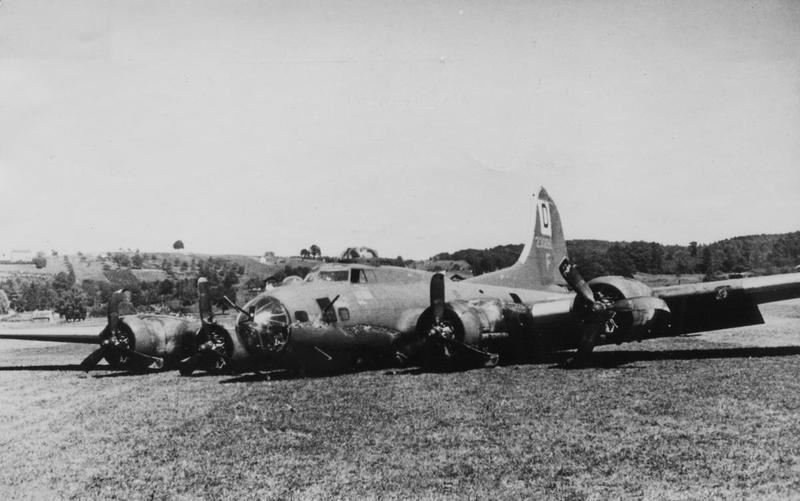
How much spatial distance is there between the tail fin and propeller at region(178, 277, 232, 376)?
9.93 meters

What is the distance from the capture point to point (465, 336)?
14.6 m

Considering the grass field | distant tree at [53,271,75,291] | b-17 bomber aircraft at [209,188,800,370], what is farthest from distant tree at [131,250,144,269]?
the grass field

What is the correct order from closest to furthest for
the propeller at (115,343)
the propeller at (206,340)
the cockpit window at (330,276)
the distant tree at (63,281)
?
the propeller at (206,340) → the cockpit window at (330,276) → the propeller at (115,343) → the distant tree at (63,281)

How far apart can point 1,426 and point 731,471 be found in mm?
11001

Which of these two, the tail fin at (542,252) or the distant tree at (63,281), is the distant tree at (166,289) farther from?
the tail fin at (542,252)

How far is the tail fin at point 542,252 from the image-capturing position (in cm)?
2162

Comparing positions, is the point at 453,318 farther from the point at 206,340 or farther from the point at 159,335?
the point at 159,335

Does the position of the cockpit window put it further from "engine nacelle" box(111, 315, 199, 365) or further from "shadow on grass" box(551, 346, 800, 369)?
"shadow on grass" box(551, 346, 800, 369)

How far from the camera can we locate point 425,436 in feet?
27.1

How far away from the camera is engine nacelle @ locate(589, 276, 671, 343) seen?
14656 millimetres

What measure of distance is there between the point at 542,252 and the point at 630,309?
7875 millimetres

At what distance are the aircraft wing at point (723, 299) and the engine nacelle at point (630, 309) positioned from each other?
705 millimetres

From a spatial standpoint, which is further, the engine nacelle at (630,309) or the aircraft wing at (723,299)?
the aircraft wing at (723,299)

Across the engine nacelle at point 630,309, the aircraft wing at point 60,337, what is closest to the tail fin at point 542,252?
the engine nacelle at point 630,309
